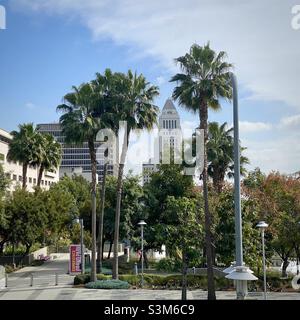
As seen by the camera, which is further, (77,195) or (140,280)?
(77,195)

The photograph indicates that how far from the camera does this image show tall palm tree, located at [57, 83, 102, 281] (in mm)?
27156

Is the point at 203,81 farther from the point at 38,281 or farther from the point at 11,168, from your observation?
the point at 11,168

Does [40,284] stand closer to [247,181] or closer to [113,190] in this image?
[113,190]

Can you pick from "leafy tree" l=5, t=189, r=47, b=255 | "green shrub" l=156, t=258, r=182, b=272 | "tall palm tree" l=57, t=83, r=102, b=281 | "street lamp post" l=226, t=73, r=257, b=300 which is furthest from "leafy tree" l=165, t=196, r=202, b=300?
"leafy tree" l=5, t=189, r=47, b=255

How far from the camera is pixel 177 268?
2219 centimetres

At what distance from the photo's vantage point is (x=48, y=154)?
160 feet

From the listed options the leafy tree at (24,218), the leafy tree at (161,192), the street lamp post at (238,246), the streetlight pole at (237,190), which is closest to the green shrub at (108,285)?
the leafy tree at (161,192)

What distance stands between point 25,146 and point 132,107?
820 inches

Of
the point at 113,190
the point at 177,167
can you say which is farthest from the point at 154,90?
the point at 113,190

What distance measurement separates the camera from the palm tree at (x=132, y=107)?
27.9 metres

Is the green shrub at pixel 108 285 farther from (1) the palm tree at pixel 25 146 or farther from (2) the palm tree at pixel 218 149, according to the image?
(1) the palm tree at pixel 25 146

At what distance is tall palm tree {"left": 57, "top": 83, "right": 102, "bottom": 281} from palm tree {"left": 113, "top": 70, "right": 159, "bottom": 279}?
4.59 feet
